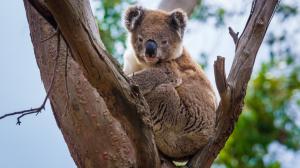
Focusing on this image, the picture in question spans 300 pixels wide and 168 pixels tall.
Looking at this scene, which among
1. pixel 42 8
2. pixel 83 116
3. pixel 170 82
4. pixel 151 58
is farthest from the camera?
pixel 151 58

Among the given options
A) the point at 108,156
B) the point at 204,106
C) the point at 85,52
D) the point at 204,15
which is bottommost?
the point at 108,156

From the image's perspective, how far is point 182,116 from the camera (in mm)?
4996

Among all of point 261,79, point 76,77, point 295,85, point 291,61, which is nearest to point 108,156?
point 76,77

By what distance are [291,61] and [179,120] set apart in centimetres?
589

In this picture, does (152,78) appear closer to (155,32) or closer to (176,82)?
(176,82)

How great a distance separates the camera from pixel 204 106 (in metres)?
5.04

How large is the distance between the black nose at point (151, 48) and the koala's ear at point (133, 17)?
26cm

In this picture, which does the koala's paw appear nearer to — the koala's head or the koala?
the koala

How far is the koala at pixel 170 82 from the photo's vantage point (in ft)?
16.1

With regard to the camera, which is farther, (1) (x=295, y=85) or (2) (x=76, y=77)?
(1) (x=295, y=85)

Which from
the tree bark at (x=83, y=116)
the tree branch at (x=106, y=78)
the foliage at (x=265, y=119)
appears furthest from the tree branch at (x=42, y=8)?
the foliage at (x=265, y=119)

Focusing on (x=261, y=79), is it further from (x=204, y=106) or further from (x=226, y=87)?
(x=226, y=87)

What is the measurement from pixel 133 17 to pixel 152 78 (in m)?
0.80

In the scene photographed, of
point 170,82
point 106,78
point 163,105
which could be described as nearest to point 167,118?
point 163,105
